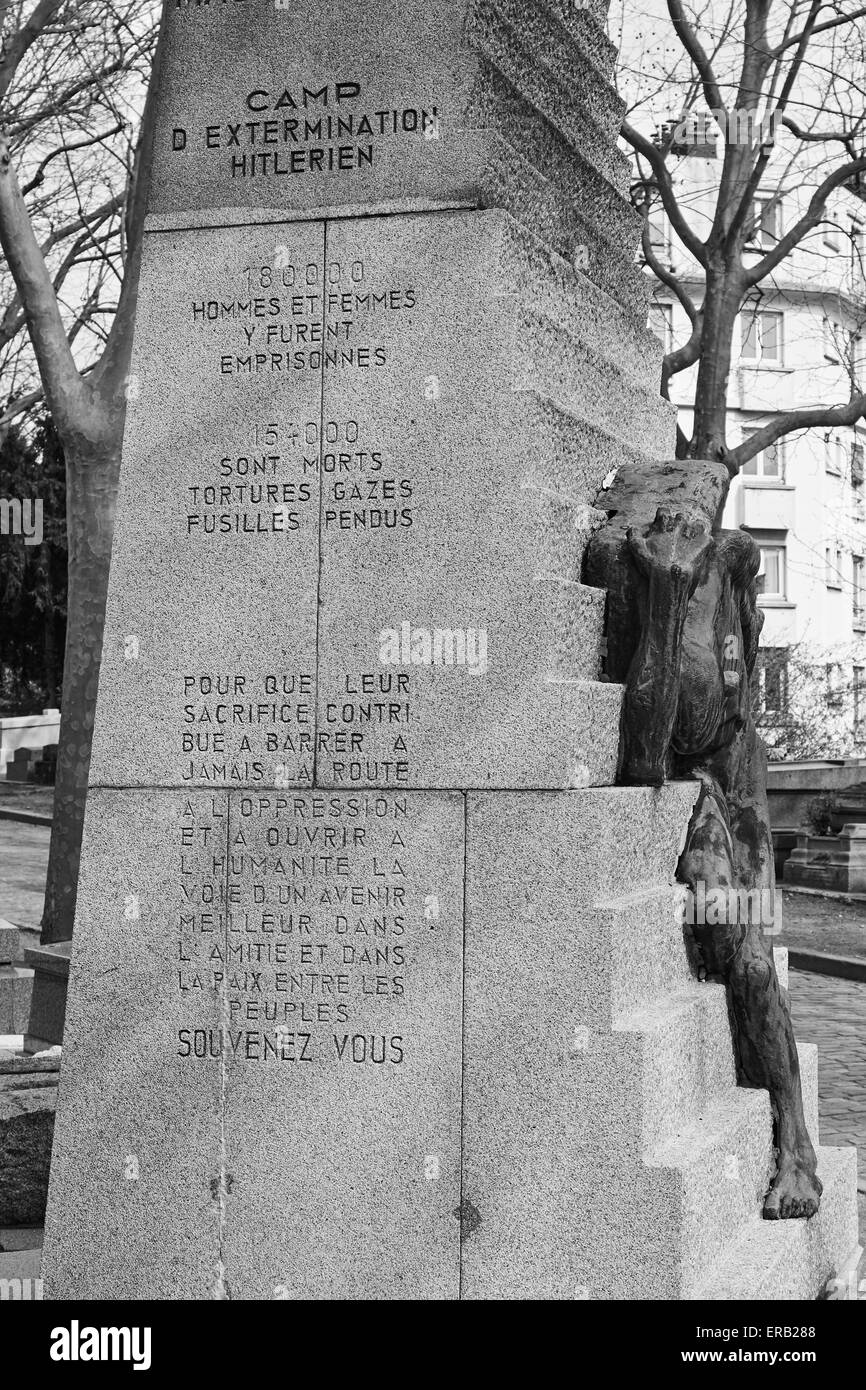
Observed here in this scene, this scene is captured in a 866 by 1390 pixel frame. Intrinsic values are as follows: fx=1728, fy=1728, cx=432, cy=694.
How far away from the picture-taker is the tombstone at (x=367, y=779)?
4551mm

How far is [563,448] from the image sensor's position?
5.07m

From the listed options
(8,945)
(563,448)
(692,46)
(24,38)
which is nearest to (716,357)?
(692,46)

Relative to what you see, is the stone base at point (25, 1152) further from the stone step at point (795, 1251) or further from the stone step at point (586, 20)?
the stone step at point (586, 20)

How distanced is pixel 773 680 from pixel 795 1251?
1014 inches

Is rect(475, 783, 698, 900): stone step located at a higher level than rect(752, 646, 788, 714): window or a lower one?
lower

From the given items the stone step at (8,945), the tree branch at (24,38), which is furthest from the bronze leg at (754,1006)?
the tree branch at (24,38)

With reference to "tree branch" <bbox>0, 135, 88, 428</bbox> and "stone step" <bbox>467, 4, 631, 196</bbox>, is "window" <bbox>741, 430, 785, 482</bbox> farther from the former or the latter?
"stone step" <bbox>467, 4, 631, 196</bbox>

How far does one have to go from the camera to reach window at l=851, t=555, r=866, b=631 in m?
51.2

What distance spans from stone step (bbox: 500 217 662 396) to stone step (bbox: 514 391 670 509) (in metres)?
0.31

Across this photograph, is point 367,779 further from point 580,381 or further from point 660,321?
point 660,321

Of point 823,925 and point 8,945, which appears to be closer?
point 8,945

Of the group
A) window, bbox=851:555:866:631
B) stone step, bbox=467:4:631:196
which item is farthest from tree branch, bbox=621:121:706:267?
window, bbox=851:555:866:631

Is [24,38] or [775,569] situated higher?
[775,569]
